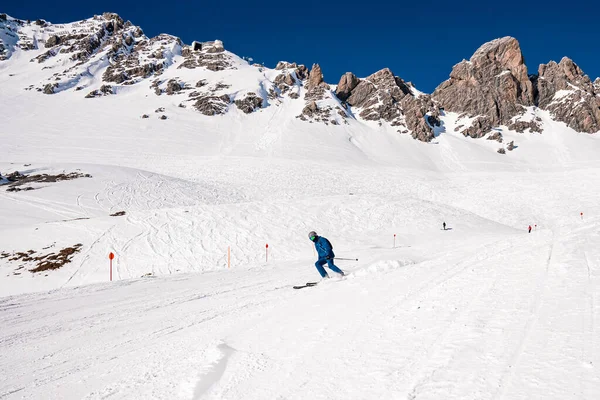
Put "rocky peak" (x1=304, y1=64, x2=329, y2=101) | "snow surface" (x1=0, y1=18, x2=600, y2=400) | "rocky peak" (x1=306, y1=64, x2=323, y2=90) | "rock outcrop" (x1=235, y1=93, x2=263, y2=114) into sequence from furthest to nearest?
"rocky peak" (x1=306, y1=64, x2=323, y2=90) < "rocky peak" (x1=304, y1=64, x2=329, y2=101) < "rock outcrop" (x1=235, y1=93, x2=263, y2=114) < "snow surface" (x1=0, y1=18, x2=600, y2=400)

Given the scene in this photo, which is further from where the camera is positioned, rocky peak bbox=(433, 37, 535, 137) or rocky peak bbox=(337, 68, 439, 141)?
rocky peak bbox=(433, 37, 535, 137)

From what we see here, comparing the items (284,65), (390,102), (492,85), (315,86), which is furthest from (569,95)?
(284,65)

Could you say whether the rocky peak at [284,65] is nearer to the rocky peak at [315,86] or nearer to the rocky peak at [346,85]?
the rocky peak at [315,86]

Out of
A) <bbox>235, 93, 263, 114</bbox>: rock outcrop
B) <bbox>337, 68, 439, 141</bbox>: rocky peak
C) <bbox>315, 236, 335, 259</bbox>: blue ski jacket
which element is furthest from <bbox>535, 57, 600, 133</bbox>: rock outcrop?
<bbox>315, 236, 335, 259</bbox>: blue ski jacket

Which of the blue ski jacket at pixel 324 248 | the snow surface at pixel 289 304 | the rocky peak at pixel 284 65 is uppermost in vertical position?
the rocky peak at pixel 284 65

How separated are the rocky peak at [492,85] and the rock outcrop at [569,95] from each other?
20.6 ft

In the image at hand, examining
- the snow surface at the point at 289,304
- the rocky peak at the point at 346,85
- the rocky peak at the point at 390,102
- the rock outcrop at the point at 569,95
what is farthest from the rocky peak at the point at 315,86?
the snow surface at the point at 289,304

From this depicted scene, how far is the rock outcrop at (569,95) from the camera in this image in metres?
Result: 117

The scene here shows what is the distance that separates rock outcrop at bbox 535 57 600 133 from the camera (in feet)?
383

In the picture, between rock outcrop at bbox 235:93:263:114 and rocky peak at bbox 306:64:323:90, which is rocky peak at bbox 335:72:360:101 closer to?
rocky peak at bbox 306:64:323:90

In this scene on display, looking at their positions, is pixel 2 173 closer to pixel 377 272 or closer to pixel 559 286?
pixel 377 272

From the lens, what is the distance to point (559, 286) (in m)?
7.43

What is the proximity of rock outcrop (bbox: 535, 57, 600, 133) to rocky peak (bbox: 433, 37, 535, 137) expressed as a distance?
6.28 meters

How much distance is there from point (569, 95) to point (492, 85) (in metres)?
25.1
